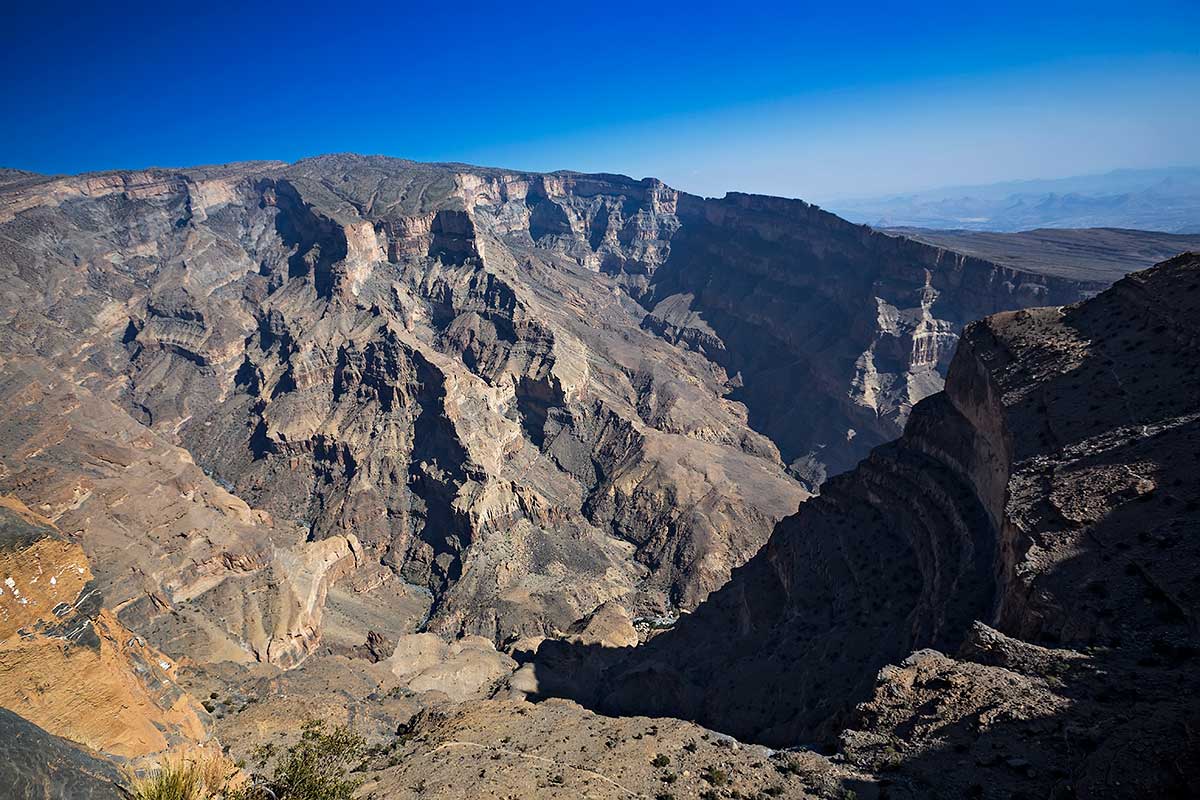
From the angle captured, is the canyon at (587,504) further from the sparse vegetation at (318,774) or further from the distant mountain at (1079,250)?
the distant mountain at (1079,250)

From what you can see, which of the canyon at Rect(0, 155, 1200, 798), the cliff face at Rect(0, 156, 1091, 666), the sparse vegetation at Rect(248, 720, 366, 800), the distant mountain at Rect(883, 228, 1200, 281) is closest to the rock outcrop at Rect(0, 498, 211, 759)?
the canyon at Rect(0, 155, 1200, 798)

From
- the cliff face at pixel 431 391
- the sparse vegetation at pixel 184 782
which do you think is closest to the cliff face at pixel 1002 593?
the sparse vegetation at pixel 184 782

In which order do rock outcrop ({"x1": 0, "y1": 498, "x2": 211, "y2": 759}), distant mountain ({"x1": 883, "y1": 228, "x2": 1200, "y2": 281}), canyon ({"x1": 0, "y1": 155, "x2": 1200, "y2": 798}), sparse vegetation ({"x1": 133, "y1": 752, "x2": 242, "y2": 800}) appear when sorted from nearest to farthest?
1. sparse vegetation ({"x1": 133, "y1": 752, "x2": 242, "y2": 800})
2. rock outcrop ({"x1": 0, "y1": 498, "x2": 211, "y2": 759})
3. canyon ({"x1": 0, "y1": 155, "x2": 1200, "y2": 798})
4. distant mountain ({"x1": 883, "y1": 228, "x2": 1200, "y2": 281})

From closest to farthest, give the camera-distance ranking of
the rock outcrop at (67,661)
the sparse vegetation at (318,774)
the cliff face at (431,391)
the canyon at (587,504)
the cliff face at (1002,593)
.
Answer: the rock outcrop at (67,661), the sparse vegetation at (318,774), the cliff face at (1002,593), the canyon at (587,504), the cliff face at (431,391)

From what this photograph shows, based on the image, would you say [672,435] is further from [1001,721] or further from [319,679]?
[1001,721]

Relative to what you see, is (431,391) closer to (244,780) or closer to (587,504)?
(587,504)

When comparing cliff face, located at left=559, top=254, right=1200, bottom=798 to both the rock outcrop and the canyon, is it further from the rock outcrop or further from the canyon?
the rock outcrop
